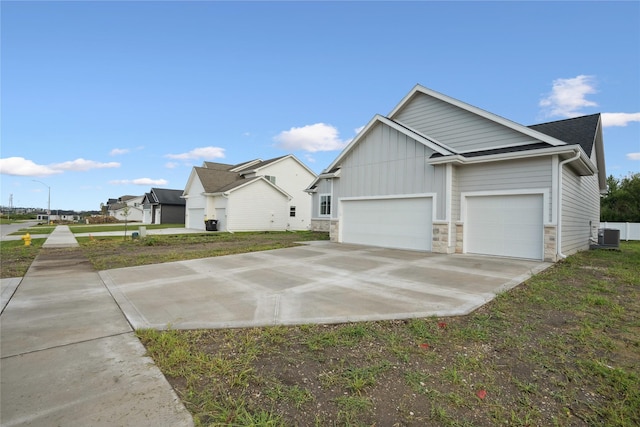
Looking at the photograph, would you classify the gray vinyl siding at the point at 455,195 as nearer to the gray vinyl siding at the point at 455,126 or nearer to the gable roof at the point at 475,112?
the gray vinyl siding at the point at 455,126

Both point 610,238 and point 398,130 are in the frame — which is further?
point 610,238

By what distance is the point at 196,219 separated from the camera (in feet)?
87.1

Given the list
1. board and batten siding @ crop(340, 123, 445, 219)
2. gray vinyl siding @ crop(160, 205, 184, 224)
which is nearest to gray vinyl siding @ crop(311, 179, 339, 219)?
board and batten siding @ crop(340, 123, 445, 219)

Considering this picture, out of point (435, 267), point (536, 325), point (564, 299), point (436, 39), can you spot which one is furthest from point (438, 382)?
point (436, 39)

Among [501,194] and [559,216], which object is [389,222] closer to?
[501,194]

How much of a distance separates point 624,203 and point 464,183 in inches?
994

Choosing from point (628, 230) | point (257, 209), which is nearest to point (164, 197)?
point (257, 209)

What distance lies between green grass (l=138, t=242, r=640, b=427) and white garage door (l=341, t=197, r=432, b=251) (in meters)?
6.95

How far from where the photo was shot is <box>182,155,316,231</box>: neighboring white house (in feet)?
76.9

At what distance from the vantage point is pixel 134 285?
5996 millimetres

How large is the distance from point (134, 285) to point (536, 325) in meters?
6.99

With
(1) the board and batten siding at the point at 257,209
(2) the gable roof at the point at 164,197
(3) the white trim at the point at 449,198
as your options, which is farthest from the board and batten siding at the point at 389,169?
(2) the gable roof at the point at 164,197

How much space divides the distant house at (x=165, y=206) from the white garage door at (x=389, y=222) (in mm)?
28519

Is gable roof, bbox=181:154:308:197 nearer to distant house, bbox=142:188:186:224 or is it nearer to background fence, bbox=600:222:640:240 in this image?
distant house, bbox=142:188:186:224
